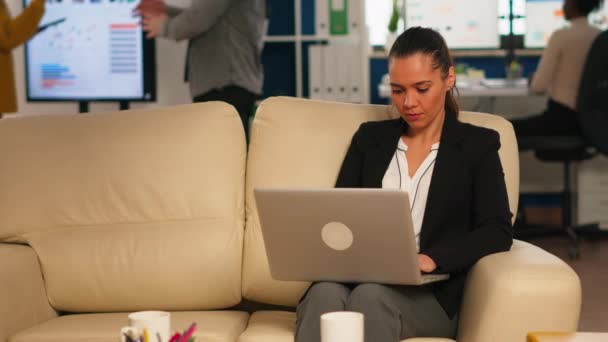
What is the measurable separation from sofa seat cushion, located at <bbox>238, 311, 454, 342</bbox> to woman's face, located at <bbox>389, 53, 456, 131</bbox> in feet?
1.82

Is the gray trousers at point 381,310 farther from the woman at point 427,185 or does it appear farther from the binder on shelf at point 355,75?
the binder on shelf at point 355,75

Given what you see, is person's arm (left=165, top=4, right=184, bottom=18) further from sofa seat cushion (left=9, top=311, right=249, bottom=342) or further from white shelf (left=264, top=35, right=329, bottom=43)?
sofa seat cushion (left=9, top=311, right=249, bottom=342)

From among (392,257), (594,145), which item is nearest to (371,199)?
(392,257)

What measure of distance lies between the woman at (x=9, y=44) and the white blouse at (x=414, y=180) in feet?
7.55

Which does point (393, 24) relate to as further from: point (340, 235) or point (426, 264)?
point (340, 235)

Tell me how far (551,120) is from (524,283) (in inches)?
118

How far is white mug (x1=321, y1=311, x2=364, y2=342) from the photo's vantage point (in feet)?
4.93

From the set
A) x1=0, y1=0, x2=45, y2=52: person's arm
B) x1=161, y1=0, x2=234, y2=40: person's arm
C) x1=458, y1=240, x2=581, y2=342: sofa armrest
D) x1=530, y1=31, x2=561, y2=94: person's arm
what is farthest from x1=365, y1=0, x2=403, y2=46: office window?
x1=458, y1=240, x2=581, y2=342: sofa armrest

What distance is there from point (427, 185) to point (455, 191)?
73 mm

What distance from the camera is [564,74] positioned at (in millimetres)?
4750

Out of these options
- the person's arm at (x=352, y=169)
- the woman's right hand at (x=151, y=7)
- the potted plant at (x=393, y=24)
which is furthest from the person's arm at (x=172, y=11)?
the person's arm at (x=352, y=169)

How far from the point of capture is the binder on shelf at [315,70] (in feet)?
17.1

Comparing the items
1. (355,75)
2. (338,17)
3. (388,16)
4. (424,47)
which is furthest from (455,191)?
(388,16)

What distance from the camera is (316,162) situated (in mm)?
2459
